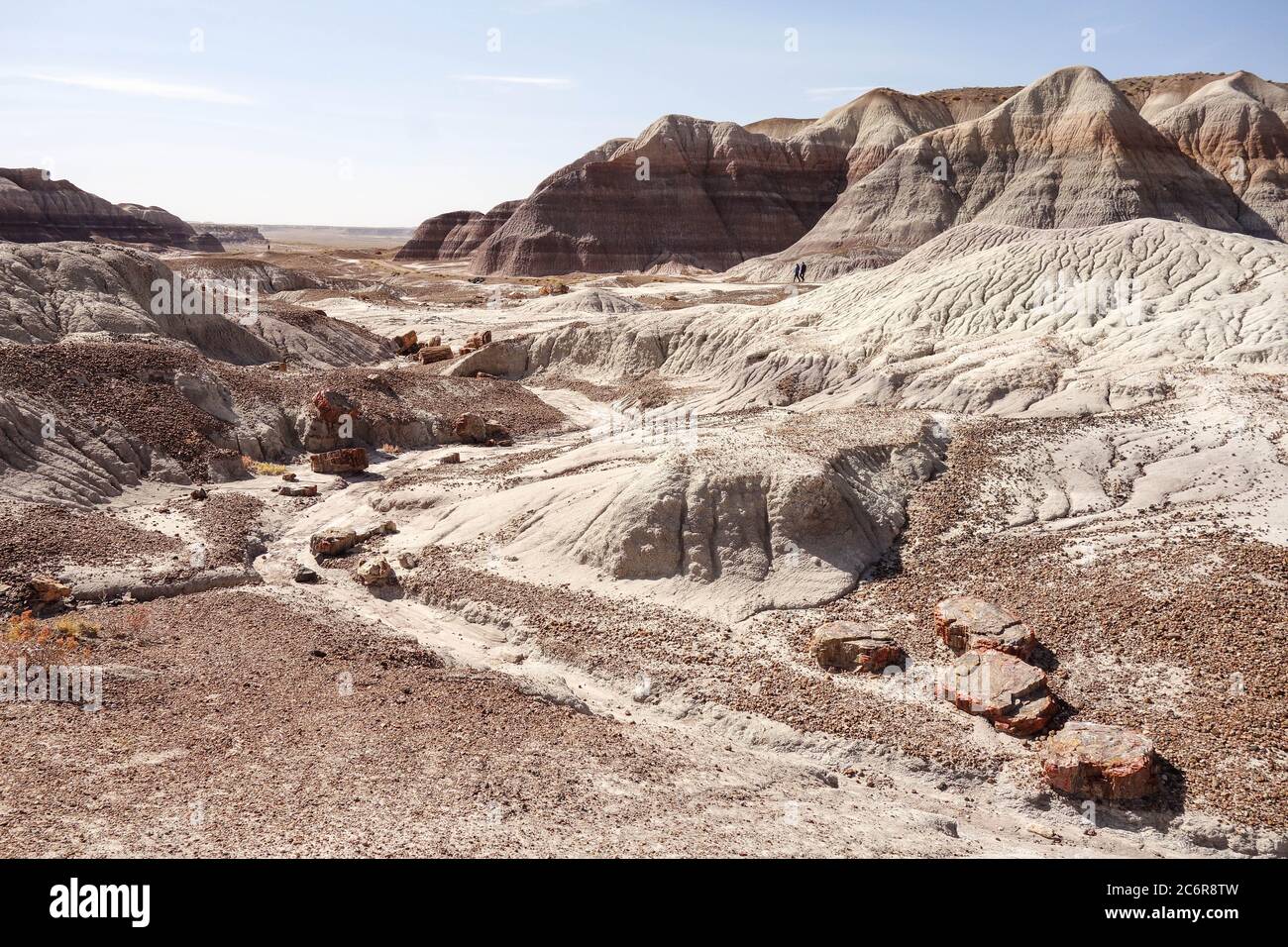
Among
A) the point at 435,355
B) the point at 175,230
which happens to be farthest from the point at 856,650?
the point at 175,230

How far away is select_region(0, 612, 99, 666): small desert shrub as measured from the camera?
11.1 m

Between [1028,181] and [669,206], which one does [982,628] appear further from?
[669,206]

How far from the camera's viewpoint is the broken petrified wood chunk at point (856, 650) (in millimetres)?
12695

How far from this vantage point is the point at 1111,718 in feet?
36.8

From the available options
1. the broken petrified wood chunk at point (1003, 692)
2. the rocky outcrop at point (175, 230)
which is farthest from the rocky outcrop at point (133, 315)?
the rocky outcrop at point (175, 230)

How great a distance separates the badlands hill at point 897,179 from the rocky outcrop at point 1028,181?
0.11 metres

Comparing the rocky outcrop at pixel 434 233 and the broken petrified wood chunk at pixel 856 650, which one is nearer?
the broken petrified wood chunk at pixel 856 650

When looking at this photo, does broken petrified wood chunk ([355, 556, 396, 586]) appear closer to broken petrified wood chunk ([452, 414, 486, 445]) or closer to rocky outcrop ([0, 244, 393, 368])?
broken petrified wood chunk ([452, 414, 486, 445])

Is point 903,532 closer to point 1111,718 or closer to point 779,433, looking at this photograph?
point 779,433

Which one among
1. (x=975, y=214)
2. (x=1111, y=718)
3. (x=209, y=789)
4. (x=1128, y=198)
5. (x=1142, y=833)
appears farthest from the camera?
(x=975, y=214)

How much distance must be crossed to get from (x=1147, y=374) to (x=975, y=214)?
158 feet

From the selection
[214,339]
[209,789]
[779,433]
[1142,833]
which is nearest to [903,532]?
[779,433]

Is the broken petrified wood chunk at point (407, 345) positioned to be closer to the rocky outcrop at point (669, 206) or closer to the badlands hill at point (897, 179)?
the badlands hill at point (897, 179)

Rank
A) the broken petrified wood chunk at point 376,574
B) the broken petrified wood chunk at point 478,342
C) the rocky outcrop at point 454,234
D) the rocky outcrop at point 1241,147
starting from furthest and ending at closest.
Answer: the rocky outcrop at point 454,234, the rocky outcrop at point 1241,147, the broken petrified wood chunk at point 478,342, the broken petrified wood chunk at point 376,574
